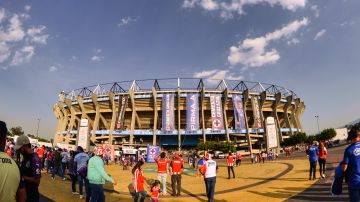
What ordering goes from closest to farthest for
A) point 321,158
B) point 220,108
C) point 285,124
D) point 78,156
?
point 78,156, point 321,158, point 220,108, point 285,124

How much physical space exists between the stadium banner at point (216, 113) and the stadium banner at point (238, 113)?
353 cm

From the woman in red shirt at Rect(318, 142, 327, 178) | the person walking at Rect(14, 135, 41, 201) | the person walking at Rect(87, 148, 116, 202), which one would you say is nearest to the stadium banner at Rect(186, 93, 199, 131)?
the woman in red shirt at Rect(318, 142, 327, 178)

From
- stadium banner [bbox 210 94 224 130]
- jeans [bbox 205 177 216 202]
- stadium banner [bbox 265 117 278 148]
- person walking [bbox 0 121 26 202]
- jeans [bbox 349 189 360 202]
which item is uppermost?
stadium banner [bbox 210 94 224 130]

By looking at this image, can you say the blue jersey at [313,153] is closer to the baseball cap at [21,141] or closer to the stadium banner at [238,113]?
the baseball cap at [21,141]

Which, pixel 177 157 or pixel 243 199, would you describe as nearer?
pixel 243 199

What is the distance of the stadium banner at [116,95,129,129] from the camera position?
75.3m

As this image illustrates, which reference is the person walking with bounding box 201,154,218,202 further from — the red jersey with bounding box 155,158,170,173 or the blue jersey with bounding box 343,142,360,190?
the blue jersey with bounding box 343,142,360,190

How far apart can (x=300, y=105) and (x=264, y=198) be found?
8857cm

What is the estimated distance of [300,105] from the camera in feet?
303

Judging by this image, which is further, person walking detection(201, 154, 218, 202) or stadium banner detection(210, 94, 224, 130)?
stadium banner detection(210, 94, 224, 130)

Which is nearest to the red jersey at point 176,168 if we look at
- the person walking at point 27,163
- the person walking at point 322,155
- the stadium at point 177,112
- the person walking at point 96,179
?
the person walking at point 96,179

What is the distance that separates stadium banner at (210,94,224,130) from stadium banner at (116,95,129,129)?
21587 mm

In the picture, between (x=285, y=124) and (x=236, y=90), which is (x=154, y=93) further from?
(x=285, y=124)

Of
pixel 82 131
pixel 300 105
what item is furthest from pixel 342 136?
pixel 82 131
